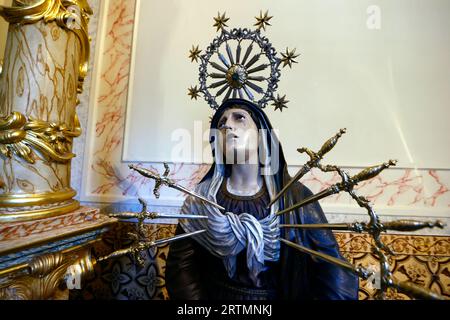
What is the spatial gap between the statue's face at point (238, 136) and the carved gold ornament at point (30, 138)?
0.66m

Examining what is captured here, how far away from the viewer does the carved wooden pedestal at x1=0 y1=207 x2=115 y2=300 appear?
28.5 inches

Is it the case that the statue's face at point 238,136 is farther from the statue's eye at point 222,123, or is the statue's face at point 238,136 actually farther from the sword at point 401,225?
the sword at point 401,225

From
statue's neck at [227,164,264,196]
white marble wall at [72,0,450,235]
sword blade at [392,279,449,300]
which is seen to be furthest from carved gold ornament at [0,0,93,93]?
sword blade at [392,279,449,300]

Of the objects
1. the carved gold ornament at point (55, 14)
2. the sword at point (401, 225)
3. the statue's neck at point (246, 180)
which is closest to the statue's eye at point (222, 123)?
the statue's neck at point (246, 180)

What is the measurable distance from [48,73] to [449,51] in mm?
2324

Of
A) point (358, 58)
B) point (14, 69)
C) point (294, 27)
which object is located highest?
point (294, 27)

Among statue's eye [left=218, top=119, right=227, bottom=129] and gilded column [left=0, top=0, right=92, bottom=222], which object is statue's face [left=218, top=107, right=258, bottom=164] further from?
gilded column [left=0, top=0, right=92, bottom=222]

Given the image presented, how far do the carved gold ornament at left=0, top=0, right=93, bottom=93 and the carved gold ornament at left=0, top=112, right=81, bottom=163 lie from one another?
351 millimetres

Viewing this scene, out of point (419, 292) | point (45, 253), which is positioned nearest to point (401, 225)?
point (419, 292)
